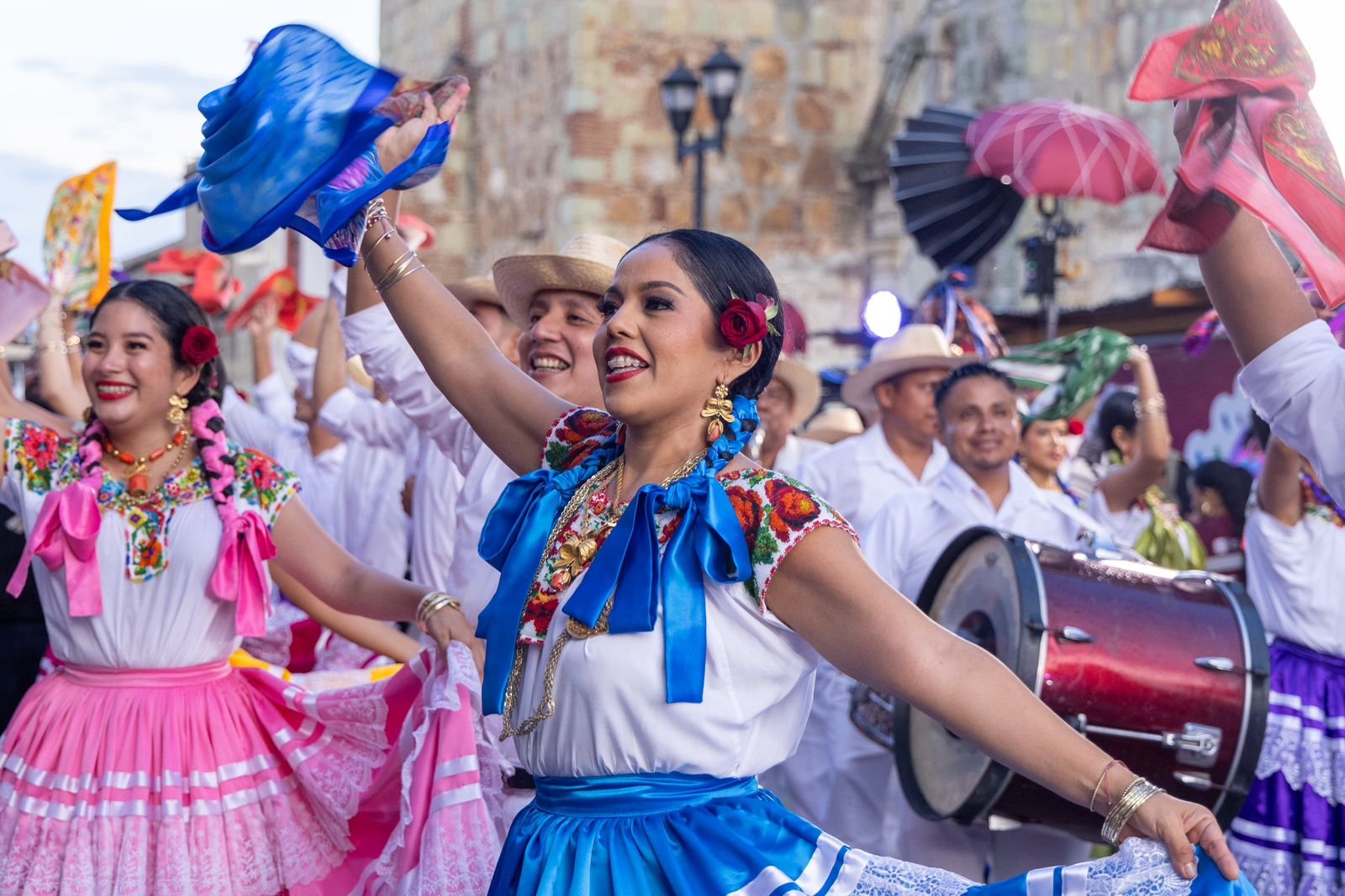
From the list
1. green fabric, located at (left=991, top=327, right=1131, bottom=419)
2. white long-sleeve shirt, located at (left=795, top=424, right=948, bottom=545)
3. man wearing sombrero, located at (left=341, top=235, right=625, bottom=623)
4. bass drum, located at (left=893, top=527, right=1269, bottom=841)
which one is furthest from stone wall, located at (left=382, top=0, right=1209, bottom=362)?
man wearing sombrero, located at (left=341, top=235, right=625, bottom=623)

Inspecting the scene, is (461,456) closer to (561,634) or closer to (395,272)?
(395,272)

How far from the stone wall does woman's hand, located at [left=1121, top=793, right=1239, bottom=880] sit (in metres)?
11.9

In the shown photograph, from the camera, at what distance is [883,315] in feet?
28.6

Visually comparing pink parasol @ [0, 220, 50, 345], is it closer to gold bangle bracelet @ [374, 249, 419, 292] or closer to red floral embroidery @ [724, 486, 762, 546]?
gold bangle bracelet @ [374, 249, 419, 292]

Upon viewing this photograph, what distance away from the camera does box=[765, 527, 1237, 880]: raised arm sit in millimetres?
2354

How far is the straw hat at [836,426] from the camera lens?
10438 millimetres

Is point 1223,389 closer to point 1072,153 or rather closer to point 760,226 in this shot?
point 1072,153

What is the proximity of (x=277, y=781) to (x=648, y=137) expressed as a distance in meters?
12.0

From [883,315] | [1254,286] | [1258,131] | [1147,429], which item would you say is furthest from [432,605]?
[883,315]

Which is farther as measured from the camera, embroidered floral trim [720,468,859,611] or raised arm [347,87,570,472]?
raised arm [347,87,570,472]

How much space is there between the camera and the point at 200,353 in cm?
421

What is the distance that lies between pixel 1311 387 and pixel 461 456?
2318mm

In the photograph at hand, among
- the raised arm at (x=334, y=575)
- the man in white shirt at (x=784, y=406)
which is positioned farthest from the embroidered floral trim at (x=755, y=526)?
the man in white shirt at (x=784, y=406)

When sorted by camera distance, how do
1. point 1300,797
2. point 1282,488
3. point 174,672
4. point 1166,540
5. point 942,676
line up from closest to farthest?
point 942,676, point 174,672, point 1300,797, point 1282,488, point 1166,540
